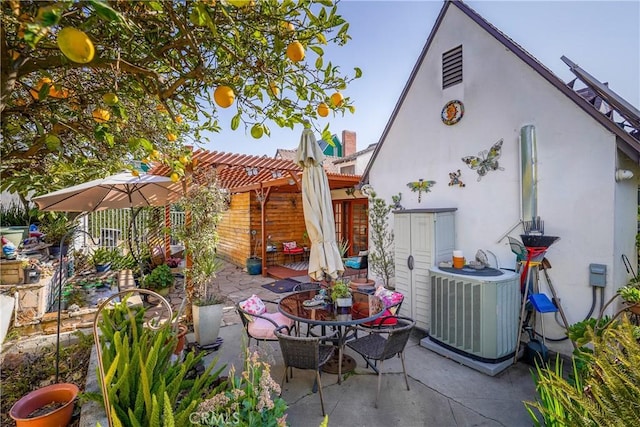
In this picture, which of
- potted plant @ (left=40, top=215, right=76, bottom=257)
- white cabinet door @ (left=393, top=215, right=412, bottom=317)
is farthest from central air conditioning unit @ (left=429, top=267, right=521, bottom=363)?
potted plant @ (left=40, top=215, right=76, bottom=257)

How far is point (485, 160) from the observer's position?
174 inches

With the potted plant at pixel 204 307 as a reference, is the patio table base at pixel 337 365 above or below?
below

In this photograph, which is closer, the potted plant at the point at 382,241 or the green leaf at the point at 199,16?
the green leaf at the point at 199,16

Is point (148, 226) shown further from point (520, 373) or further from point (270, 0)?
point (520, 373)

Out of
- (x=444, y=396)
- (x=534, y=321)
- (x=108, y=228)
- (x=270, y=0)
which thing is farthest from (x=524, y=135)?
(x=108, y=228)

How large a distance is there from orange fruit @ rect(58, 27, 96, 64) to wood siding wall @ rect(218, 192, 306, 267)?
8281 mm

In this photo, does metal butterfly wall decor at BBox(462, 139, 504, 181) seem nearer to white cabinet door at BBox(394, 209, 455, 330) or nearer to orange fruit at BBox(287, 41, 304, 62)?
white cabinet door at BBox(394, 209, 455, 330)

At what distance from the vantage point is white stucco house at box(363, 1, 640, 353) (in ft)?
11.2

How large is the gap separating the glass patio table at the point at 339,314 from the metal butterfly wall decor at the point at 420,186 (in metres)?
2.39

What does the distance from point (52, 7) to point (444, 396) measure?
12.7ft

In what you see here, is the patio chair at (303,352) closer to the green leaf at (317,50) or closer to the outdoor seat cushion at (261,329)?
the outdoor seat cushion at (261,329)

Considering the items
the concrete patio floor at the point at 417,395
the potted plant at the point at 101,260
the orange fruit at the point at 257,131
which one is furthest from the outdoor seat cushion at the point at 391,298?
the potted plant at the point at 101,260

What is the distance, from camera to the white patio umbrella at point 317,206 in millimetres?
3588

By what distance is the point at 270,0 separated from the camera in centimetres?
162
